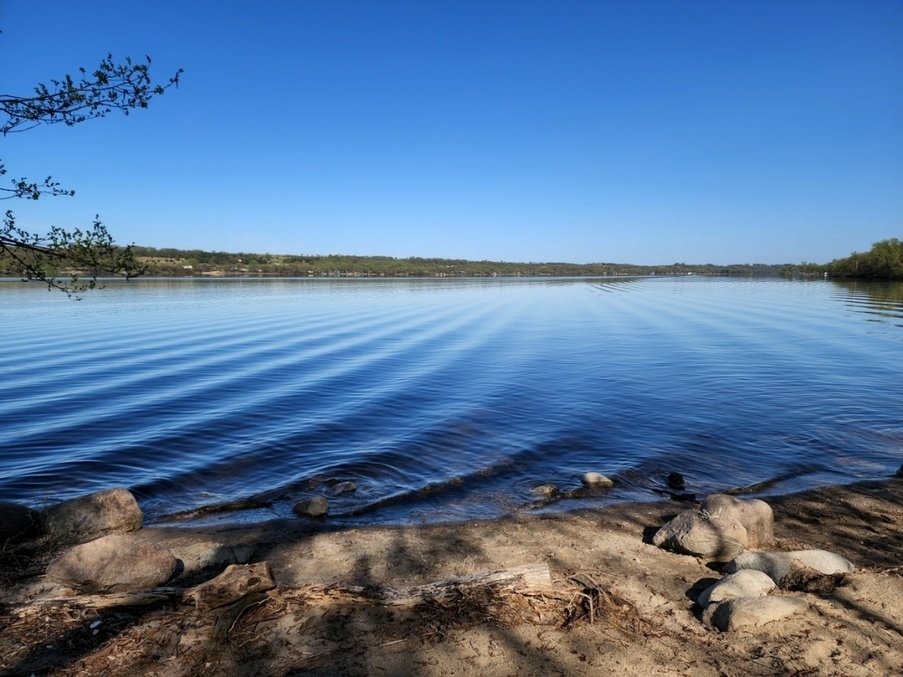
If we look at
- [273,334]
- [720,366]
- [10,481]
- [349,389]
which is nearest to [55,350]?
[273,334]

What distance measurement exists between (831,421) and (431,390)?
1206cm

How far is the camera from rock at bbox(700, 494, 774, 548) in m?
7.63

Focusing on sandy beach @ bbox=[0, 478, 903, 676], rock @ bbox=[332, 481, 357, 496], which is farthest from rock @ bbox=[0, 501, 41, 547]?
rock @ bbox=[332, 481, 357, 496]

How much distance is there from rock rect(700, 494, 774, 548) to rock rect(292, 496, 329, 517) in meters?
5.94

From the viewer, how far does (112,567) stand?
6.46m

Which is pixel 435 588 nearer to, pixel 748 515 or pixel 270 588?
pixel 270 588

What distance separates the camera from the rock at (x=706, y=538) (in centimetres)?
727

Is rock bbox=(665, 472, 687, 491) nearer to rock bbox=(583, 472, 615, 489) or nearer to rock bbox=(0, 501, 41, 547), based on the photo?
rock bbox=(583, 472, 615, 489)

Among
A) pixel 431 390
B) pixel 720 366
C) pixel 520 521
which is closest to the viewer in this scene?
pixel 520 521

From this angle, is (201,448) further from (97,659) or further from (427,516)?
(97,659)

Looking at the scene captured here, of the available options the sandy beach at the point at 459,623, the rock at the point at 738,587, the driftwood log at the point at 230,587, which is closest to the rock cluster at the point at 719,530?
the sandy beach at the point at 459,623

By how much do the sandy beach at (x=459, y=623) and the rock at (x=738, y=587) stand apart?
22cm

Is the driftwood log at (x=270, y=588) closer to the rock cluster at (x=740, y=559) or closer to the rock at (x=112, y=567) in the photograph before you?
the rock at (x=112, y=567)

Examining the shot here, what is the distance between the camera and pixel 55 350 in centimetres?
2767
